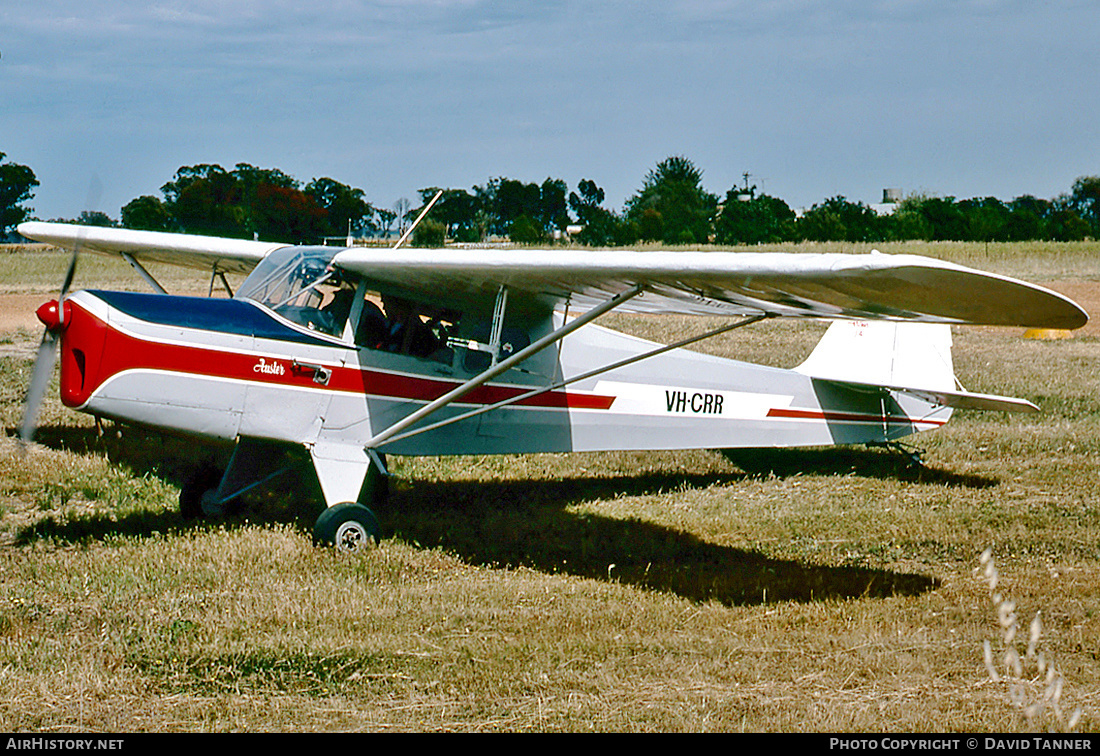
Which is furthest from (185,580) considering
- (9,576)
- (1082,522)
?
(1082,522)

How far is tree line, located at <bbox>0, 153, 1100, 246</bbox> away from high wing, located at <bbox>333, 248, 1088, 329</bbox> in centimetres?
206

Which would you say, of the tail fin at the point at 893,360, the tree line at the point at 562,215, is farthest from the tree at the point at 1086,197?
the tail fin at the point at 893,360

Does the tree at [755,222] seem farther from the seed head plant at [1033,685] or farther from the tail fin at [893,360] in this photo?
the seed head plant at [1033,685]

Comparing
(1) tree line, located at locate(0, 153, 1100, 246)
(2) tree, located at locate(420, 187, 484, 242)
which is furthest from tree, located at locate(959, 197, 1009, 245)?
(2) tree, located at locate(420, 187, 484, 242)

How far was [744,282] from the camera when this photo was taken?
578 centimetres

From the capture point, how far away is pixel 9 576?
6410 millimetres

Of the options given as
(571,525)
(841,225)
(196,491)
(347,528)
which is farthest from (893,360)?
(841,225)

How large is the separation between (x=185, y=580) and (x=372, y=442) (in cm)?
178

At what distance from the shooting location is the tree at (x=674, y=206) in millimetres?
62719

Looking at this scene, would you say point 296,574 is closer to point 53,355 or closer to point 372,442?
point 372,442

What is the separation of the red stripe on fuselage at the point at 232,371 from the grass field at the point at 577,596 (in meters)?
1.03

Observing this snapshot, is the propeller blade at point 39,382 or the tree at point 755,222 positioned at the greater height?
the tree at point 755,222

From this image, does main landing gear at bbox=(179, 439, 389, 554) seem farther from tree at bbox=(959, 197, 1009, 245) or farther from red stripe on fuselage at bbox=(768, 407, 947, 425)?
tree at bbox=(959, 197, 1009, 245)

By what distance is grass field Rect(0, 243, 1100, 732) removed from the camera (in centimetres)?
458
